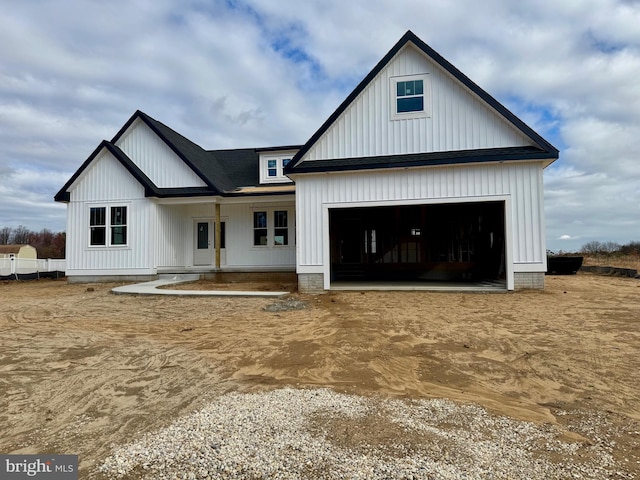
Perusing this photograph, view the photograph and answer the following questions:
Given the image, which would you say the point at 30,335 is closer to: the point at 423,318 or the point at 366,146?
the point at 423,318

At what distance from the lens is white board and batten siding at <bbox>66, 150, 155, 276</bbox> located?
1586cm

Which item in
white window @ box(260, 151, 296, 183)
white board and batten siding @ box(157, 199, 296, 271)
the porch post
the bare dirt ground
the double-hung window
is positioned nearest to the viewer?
the bare dirt ground

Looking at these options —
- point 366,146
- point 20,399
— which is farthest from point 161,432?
point 366,146

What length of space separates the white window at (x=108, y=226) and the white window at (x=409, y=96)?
1146 cm

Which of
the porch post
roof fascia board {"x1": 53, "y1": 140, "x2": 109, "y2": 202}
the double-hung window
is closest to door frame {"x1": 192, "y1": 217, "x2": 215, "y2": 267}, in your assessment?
the porch post

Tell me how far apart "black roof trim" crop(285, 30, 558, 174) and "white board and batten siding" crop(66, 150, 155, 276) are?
719cm

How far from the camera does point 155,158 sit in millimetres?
16812

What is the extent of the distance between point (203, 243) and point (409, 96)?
11069mm

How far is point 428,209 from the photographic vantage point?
16797 millimetres

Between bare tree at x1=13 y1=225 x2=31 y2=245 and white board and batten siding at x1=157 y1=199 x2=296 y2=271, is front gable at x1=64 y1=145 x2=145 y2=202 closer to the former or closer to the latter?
white board and batten siding at x1=157 y1=199 x2=296 y2=271

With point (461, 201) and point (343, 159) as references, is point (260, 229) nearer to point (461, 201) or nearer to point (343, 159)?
point (343, 159)

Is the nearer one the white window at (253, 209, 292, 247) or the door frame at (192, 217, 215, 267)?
the white window at (253, 209, 292, 247)

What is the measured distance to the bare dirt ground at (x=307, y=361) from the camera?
12.2 feet

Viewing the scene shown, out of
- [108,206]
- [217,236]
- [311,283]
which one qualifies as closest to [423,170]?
[311,283]
